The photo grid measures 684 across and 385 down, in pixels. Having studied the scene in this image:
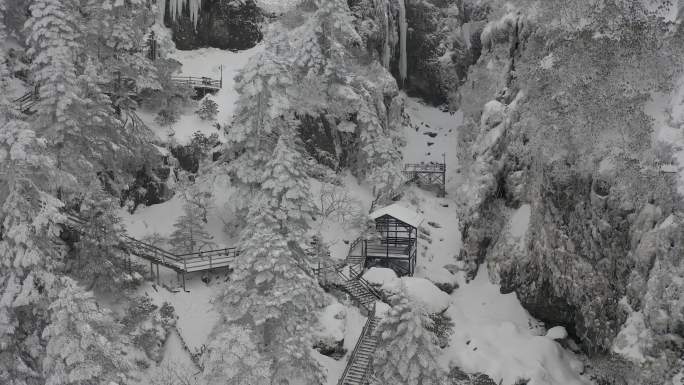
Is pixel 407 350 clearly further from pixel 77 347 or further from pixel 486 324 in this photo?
pixel 77 347

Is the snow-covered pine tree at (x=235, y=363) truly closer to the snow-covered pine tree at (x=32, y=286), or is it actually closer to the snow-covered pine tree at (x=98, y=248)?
the snow-covered pine tree at (x=32, y=286)

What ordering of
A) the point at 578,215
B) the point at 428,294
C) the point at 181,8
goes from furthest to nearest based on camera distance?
1. the point at 181,8
2. the point at 428,294
3. the point at 578,215

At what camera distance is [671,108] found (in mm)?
18938

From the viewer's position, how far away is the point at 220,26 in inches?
1505

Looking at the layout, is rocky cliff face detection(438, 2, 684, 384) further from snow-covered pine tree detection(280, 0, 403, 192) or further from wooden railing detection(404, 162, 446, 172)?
wooden railing detection(404, 162, 446, 172)

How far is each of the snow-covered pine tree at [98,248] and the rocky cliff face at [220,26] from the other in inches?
801

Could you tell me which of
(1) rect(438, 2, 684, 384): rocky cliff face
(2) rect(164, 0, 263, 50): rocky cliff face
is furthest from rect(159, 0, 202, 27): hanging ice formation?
(1) rect(438, 2, 684, 384): rocky cliff face

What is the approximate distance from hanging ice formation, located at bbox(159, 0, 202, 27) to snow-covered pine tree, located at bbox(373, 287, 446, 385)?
91.4 feet

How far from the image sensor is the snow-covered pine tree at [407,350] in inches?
674

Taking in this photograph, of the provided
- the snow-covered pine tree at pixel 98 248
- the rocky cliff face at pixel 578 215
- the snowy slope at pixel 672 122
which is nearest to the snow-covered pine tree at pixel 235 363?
the snow-covered pine tree at pixel 98 248

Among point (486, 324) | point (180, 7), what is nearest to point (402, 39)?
point (180, 7)

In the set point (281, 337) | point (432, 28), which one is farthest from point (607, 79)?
point (432, 28)

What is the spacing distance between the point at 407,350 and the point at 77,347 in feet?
31.6

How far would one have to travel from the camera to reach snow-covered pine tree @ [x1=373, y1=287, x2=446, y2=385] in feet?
56.2
